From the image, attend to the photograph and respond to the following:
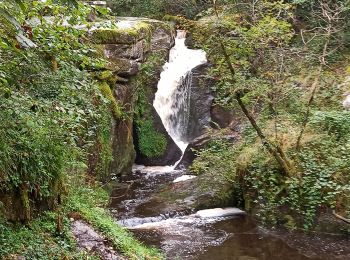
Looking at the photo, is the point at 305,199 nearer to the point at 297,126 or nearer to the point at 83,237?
the point at 297,126

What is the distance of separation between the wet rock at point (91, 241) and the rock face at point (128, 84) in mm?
5555

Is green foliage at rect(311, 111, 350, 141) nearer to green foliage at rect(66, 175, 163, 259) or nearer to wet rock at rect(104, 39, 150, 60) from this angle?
green foliage at rect(66, 175, 163, 259)

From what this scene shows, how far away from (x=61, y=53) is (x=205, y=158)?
6087 millimetres

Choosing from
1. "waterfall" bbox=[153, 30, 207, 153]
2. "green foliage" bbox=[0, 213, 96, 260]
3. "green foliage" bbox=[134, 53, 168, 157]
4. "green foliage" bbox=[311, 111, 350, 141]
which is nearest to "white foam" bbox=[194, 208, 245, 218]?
"green foliage" bbox=[311, 111, 350, 141]

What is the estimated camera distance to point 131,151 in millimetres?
14180

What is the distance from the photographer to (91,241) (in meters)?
5.59

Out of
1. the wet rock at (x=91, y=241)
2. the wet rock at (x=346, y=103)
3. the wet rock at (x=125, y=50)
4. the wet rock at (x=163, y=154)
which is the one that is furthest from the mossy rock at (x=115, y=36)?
the wet rock at (x=91, y=241)

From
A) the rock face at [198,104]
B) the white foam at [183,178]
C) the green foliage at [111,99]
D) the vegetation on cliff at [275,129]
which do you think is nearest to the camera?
the vegetation on cliff at [275,129]

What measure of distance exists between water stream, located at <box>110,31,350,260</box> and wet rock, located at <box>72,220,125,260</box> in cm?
227

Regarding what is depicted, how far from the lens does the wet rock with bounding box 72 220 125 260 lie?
17.8 ft

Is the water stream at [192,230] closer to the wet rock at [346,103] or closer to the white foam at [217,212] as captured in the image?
the white foam at [217,212]

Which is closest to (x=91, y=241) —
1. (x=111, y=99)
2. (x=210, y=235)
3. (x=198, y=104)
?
(x=210, y=235)

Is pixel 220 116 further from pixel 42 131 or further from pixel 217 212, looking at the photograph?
pixel 42 131

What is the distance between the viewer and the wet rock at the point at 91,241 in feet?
17.8
